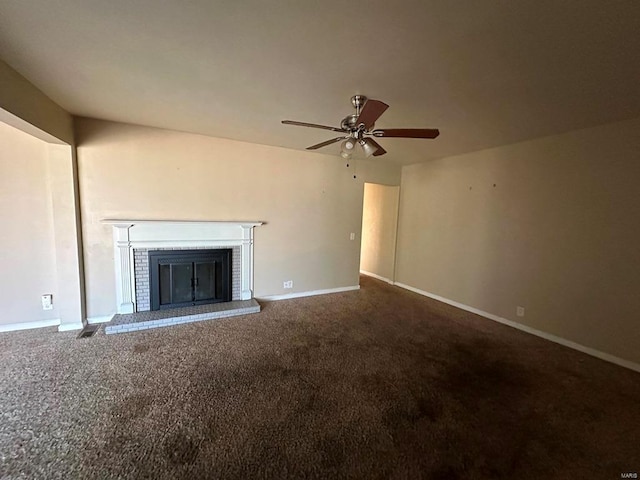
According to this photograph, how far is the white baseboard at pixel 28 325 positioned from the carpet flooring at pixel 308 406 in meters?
0.15

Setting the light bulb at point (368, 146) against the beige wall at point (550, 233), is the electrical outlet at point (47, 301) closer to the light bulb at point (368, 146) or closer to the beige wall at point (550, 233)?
the light bulb at point (368, 146)

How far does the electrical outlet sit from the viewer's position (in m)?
3.21

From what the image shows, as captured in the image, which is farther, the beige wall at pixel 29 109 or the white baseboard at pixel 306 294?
the white baseboard at pixel 306 294

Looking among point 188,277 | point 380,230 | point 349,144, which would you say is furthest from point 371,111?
point 380,230

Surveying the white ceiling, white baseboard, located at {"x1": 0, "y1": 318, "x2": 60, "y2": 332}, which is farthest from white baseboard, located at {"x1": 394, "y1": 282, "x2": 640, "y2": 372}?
white baseboard, located at {"x1": 0, "y1": 318, "x2": 60, "y2": 332}

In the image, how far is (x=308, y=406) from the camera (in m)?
2.06

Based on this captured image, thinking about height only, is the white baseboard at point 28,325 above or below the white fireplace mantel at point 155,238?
below

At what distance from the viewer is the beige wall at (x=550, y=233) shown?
2781 millimetres

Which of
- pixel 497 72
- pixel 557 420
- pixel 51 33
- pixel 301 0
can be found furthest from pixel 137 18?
pixel 557 420

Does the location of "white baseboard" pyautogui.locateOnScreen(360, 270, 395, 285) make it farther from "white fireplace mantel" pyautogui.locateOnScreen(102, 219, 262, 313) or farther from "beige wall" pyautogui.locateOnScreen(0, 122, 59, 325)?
"beige wall" pyautogui.locateOnScreen(0, 122, 59, 325)

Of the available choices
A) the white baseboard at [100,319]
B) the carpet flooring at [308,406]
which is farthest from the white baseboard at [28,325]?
the white baseboard at [100,319]

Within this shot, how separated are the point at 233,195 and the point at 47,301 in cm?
257

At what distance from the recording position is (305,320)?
12.1 ft

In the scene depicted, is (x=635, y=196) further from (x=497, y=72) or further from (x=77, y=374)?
(x=77, y=374)
